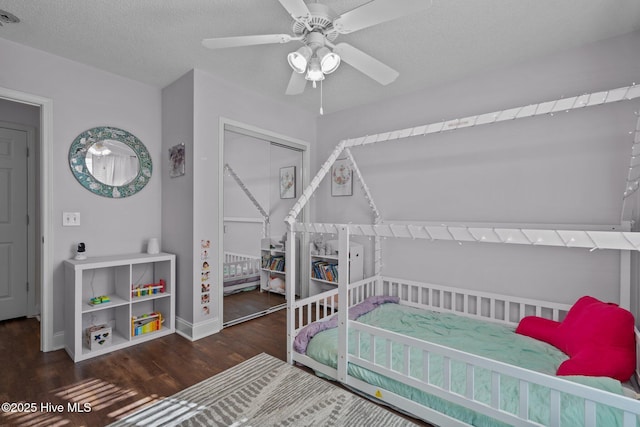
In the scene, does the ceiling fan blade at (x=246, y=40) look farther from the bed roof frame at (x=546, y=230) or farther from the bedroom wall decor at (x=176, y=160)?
the bedroom wall decor at (x=176, y=160)

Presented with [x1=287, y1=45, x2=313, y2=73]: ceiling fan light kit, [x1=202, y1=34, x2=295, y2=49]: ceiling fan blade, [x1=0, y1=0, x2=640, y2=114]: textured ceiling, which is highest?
[x1=0, y1=0, x2=640, y2=114]: textured ceiling

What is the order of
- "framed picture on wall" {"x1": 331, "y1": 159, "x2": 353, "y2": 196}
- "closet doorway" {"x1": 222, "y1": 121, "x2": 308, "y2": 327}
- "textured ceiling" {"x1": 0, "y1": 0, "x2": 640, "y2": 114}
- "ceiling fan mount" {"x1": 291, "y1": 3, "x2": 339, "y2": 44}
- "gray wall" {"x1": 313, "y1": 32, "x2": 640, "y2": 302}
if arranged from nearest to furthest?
1. "ceiling fan mount" {"x1": 291, "y1": 3, "x2": 339, "y2": 44}
2. "textured ceiling" {"x1": 0, "y1": 0, "x2": 640, "y2": 114}
3. "gray wall" {"x1": 313, "y1": 32, "x2": 640, "y2": 302}
4. "closet doorway" {"x1": 222, "y1": 121, "x2": 308, "y2": 327}
5. "framed picture on wall" {"x1": 331, "y1": 159, "x2": 353, "y2": 196}

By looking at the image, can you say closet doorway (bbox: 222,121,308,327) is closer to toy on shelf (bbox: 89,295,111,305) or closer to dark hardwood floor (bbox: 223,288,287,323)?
dark hardwood floor (bbox: 223,288,287,323)

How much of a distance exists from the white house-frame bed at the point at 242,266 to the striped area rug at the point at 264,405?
44.5 inches

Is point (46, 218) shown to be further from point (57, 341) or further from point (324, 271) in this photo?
point (324, 271)

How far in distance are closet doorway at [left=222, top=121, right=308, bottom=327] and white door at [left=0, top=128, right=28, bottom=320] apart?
231cm

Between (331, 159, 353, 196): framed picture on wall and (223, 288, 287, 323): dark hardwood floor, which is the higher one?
(331, 159, 353, 196): framed picture on wall

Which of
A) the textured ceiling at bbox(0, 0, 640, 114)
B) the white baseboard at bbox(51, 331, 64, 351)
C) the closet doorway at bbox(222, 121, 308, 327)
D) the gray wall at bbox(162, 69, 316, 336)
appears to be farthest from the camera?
the closet doorway at bbox(222, 121, 308, 327)

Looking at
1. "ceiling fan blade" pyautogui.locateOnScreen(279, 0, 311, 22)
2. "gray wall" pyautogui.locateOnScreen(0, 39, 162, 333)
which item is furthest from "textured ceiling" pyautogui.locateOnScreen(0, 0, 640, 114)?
"ceiling fan blade" pyautogui.locateOnScreen(279, 0, 311, 22)

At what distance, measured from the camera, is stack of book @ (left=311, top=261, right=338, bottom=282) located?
337 cm

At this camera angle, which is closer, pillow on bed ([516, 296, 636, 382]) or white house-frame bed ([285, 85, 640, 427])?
white house-frame bed ([285, 85, 640, 427])

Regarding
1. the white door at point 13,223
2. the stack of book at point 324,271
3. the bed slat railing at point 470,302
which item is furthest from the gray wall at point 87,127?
the bed slat railing at point 470,302

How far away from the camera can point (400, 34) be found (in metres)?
2.12

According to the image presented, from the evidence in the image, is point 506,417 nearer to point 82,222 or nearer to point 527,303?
point 527,303
